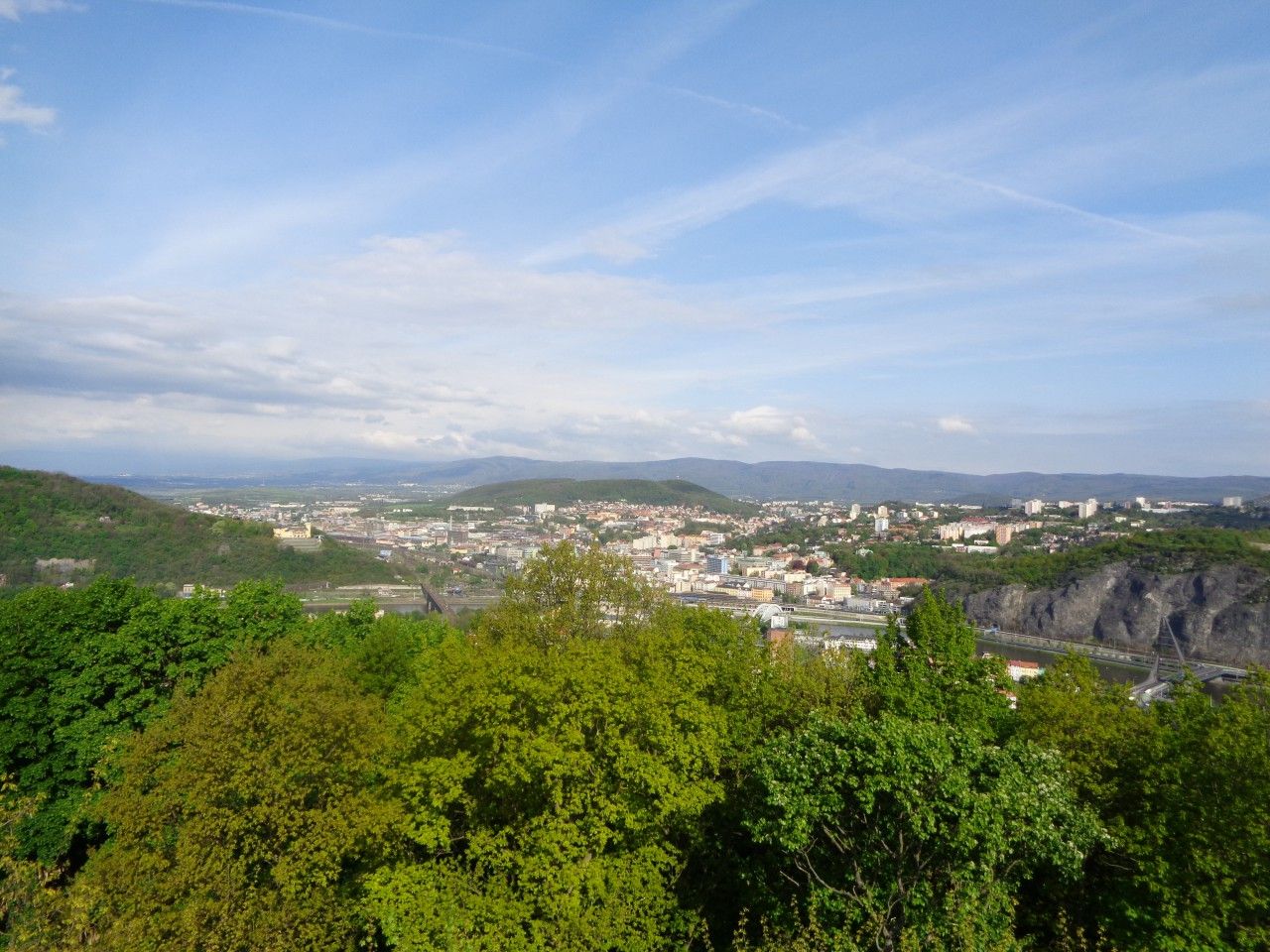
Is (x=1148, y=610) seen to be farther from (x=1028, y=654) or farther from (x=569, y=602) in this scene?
A: (x=569, y=602)

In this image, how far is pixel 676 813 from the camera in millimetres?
9461

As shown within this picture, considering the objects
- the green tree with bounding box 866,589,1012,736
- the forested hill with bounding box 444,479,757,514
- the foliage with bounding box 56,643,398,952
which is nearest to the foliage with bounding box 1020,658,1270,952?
the green tree with bounding box 866,589,1012,736

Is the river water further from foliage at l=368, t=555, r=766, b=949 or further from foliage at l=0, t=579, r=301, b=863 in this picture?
foliage at l=368, t=555, r=766, b=949

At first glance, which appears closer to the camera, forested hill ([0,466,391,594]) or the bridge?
forested hill ([0,466,391,594])

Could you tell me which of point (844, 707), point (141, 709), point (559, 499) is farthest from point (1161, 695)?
point (559, 499)

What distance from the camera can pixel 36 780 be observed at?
1372 cm

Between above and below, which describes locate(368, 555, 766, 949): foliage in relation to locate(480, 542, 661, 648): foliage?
below

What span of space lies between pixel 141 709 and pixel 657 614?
10.5 meters

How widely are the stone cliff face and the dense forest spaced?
4502 cm

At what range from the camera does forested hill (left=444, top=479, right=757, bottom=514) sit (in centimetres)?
11544

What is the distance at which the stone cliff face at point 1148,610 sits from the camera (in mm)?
45188

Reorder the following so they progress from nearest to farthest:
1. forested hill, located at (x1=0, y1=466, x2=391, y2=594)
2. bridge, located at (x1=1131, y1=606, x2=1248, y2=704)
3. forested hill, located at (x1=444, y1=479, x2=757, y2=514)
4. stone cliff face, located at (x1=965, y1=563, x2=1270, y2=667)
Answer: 1. forested hill, located at (x1=0, y1=466, x2=391, y2=594)
2. bridge, located at (x1=1131, y1=606, x2=1248, y2=704)
3. stone cliff face, located at (x1=965, y1=563, x2=1270, y2=667)
4. forested hill, located at (x1=444, y1=479, x2=757, y2=514)

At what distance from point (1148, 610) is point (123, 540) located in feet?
212

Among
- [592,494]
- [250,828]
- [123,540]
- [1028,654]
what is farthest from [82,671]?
[592,494]
